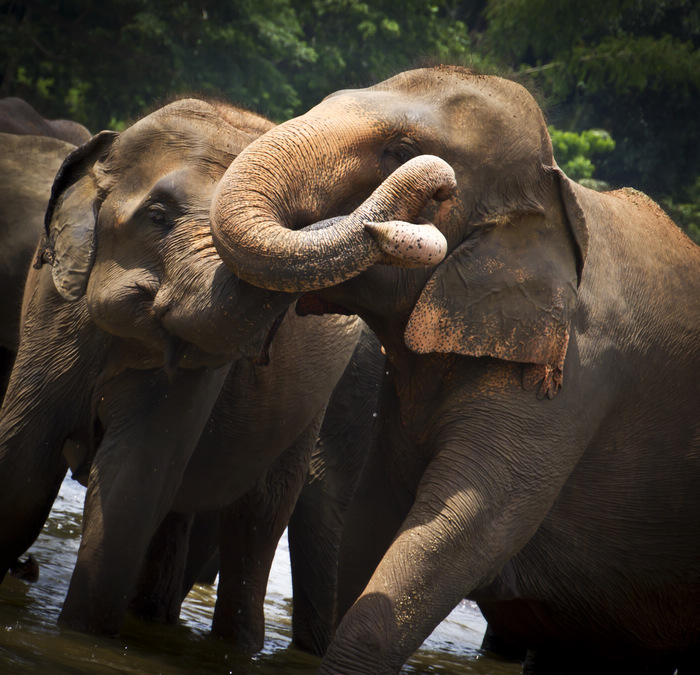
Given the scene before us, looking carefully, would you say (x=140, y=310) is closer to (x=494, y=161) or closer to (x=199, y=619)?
(x=494, y=161)

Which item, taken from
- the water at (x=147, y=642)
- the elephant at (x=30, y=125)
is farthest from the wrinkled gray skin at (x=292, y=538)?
the elephant at (x=30, y=125)

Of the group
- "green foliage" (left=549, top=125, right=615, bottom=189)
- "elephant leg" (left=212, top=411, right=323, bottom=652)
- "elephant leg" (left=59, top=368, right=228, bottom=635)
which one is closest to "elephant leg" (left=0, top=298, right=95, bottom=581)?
"elephant leg" (left=59, top=368, right=228, bottom=635)

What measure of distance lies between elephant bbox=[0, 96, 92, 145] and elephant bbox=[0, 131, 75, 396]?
2.57ft

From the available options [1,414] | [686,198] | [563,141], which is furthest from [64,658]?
[686,198]

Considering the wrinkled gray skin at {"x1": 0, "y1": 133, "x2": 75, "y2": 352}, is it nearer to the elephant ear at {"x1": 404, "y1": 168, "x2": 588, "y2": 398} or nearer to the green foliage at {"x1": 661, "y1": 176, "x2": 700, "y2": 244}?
the elephant ear at {"x1": 404, "y1": 168, "x2": 588, "y2": 398}

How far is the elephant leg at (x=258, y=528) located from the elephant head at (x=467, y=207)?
1.80 metres

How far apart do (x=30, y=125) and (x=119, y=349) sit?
14.6 ft

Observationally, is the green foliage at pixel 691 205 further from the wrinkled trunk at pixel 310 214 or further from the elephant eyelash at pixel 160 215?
the wrinkled trunk at pixel 310 214

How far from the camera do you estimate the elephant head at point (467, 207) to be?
140 inches

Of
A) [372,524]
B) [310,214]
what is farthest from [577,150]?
[310,214]

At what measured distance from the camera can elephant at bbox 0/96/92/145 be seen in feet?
26.2

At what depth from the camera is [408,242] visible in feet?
10.1

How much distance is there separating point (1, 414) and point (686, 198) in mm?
19547

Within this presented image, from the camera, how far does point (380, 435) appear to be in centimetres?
435
